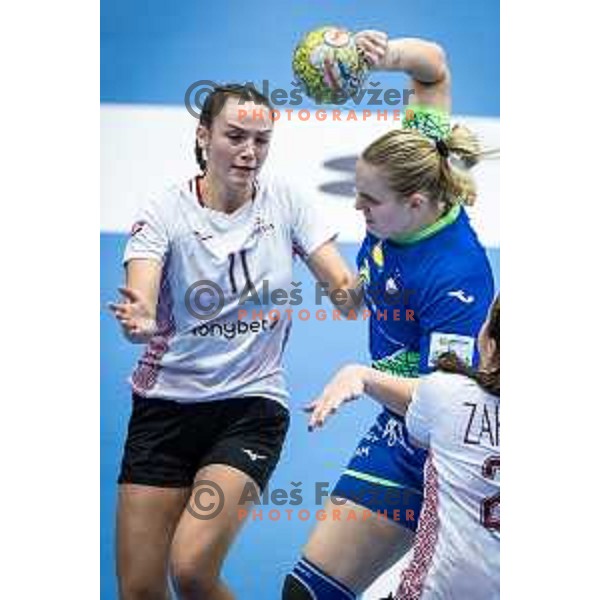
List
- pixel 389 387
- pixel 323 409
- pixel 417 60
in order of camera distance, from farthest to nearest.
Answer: pixel 417 60, pixel 389 387, pixel 323 409

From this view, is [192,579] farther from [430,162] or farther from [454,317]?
[430,162]

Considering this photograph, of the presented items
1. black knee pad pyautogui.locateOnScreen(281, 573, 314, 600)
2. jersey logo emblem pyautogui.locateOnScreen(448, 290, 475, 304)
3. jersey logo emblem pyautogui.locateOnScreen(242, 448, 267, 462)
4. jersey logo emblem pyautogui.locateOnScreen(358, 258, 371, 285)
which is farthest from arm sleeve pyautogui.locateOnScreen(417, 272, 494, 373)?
black knee pad pyautogui.locateOnScreen(281, 573, 314, 600)

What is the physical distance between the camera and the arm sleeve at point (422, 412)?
86.6 inches

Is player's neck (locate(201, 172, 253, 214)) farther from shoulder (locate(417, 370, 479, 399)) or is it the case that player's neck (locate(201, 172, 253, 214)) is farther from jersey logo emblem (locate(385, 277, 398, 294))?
shoulder (locate(417, 370, 479, 399))

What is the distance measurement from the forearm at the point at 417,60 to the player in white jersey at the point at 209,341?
0.25m

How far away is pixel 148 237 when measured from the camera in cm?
237

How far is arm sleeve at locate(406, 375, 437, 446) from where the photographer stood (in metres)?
2.20

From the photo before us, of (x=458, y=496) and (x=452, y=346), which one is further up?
(x=452, y=346)

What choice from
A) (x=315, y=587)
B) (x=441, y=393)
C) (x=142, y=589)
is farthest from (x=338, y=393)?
(x=142, y=589)

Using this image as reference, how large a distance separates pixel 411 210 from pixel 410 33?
1.08ft

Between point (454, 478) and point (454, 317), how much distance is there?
0.31 metres
